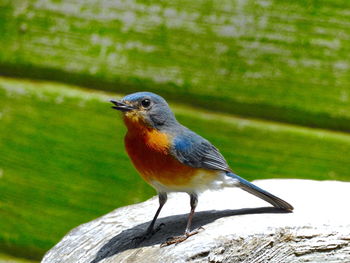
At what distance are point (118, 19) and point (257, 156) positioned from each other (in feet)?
3.32

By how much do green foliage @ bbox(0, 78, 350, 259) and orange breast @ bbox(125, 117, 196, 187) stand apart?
2.51ft

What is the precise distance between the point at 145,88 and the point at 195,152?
0.85m

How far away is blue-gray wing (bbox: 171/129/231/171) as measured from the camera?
2.71 m

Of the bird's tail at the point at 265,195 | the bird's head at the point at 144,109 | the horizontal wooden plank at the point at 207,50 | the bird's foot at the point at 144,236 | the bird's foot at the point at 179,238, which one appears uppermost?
the horizontal wooden plank at the point at 207,50

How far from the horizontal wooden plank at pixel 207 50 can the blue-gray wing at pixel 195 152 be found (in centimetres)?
65

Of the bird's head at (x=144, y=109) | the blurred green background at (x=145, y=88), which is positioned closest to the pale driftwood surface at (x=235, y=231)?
the blurred green background at (x=145, y=88)

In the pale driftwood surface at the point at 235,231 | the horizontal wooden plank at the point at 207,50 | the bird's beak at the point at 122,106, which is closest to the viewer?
the pale driftwood surface at the point at 235,231

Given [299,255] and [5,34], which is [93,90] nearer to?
[5,34]

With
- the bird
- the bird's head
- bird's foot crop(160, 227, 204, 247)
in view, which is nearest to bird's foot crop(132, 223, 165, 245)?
the bird

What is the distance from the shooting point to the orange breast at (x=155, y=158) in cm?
268

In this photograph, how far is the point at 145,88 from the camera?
351cm

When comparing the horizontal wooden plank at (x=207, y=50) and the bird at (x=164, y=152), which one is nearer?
the bird at (x=164, y=152)

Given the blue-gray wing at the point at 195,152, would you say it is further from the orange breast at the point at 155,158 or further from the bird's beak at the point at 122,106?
the bird's beak at the point at 122,106

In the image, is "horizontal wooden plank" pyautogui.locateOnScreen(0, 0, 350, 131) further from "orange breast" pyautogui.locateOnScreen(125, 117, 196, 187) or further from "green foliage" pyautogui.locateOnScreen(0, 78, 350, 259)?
"orange breast" pyautogui.locateOnScreen(125, 117, 196, 187)
